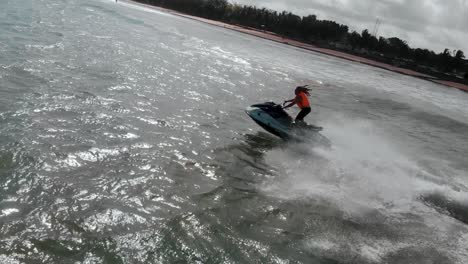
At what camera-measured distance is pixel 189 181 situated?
939 cm

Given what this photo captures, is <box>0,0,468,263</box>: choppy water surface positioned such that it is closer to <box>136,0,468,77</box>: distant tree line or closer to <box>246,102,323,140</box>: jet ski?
<box>246,102,323,140</box>: jet ski

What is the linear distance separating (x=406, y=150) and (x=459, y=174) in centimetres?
267

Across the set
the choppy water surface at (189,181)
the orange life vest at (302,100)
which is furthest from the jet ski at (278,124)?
the orange life vest at (302,100)

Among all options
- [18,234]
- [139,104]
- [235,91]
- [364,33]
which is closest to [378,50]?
[364,33]

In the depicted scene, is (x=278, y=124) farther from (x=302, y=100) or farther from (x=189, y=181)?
(x=189, y=181)

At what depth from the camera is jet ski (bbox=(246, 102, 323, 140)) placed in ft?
46.1

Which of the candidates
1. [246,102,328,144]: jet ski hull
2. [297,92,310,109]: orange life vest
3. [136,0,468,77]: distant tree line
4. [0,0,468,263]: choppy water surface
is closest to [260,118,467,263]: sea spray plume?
[0,0,468,263]: choppy water surface

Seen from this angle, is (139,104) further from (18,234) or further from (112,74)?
(18,234)

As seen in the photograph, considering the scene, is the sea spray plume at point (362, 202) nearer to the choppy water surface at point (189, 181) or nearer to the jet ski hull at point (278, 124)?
the choppy water surface at point (189, 181)

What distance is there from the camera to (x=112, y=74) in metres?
18.7

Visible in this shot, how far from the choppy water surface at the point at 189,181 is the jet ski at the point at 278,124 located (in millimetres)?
401

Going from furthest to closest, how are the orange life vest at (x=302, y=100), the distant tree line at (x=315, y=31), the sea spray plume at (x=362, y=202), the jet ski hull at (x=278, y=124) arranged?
1. the distant tree line at (x=315, y=31)
2. the orange life vest at (x=302, y=100)
3. the jet ski hull at (x=278, y=124)
4. the sea spray plume at (x=362, y=202)

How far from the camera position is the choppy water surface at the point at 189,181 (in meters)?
6.86

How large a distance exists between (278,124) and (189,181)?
228 inches
